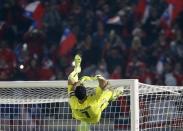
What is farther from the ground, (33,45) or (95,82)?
(33,45)

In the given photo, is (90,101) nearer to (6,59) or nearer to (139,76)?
(139,76)

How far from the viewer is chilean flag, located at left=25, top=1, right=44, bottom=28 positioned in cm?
1806

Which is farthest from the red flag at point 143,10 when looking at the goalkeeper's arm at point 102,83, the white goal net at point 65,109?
the goalkeeper's arm at point 102,83

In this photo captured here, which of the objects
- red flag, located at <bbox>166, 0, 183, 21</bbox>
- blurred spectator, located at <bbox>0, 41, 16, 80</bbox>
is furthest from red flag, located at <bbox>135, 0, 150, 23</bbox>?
blurred spectator, located at <bbox>0, 41, 16, 80</bbox>

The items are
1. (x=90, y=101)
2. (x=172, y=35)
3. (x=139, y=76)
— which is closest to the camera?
(x=90, y=101)

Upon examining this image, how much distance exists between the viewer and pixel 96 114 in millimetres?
9539

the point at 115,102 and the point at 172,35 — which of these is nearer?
the point at 115,102

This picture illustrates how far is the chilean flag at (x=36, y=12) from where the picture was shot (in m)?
18.1

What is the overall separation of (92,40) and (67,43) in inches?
20.9

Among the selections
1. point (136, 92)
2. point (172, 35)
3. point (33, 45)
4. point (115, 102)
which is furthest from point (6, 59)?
point (136, 92)

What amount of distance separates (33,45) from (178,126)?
6919mm

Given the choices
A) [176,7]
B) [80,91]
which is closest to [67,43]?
[176,7]

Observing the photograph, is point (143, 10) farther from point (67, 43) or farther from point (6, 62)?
point (6, 62)

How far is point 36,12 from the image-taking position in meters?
18.1
